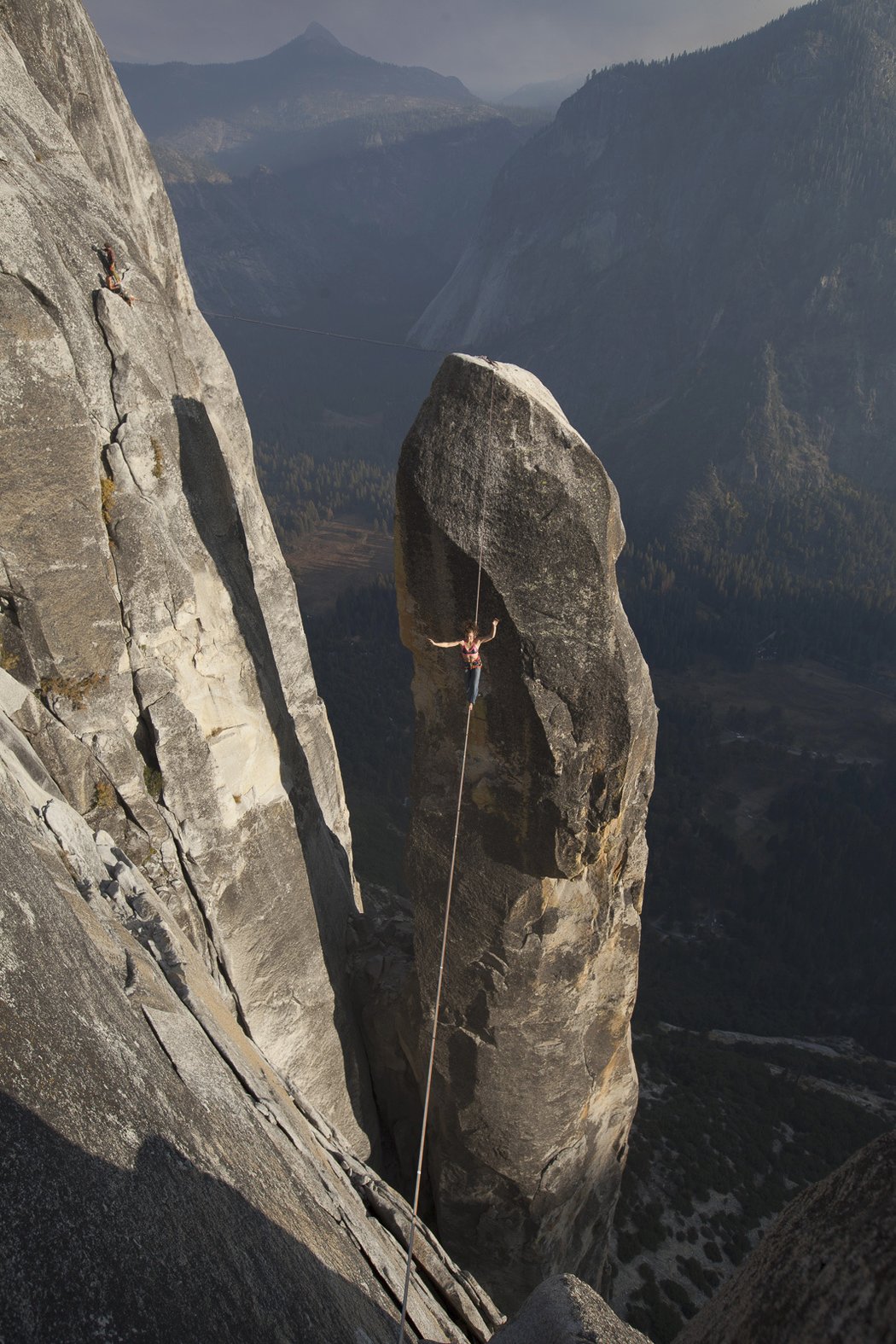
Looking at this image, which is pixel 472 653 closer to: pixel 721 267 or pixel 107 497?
pixel 107 497

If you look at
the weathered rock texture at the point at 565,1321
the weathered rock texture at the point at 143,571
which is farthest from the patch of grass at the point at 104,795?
the weathered rock texture at the point at 565,1321

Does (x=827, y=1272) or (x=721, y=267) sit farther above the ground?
(x=721, y=267)

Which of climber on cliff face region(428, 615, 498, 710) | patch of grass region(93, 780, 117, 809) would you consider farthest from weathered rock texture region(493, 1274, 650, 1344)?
patch of grass region(93, 780, 117, 809)

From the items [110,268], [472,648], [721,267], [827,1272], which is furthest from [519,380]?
[721,267]

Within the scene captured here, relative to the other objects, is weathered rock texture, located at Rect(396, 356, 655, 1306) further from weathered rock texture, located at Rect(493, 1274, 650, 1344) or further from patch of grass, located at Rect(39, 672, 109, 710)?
weathered rock texture, located at Rect(493, 1274, 650, 1344)

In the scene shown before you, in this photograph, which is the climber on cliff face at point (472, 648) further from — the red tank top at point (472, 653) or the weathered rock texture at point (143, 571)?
the weathered rock texture at point (143, 571)
